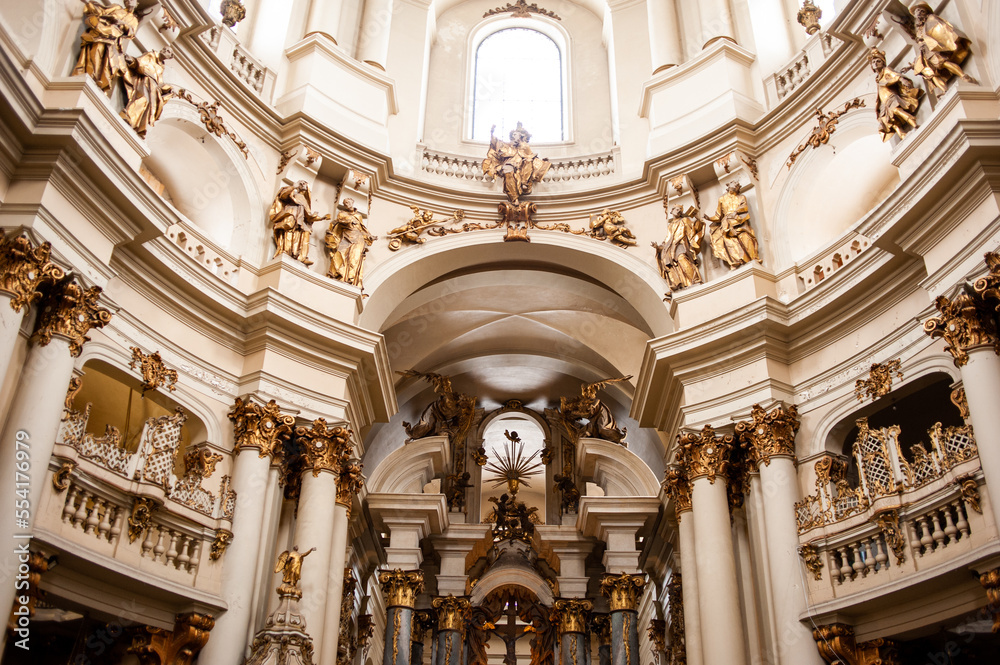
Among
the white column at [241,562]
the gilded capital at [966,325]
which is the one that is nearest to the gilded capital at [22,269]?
the white column at [241,562]

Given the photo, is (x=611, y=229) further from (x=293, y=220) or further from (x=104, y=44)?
(x=104, y=44)

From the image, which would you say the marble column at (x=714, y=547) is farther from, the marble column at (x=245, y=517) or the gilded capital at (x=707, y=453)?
the marble column at (x=245, y=517)

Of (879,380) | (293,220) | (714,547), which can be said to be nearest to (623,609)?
(714,547)

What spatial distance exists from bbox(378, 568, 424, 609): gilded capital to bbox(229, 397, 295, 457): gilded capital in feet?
17.2

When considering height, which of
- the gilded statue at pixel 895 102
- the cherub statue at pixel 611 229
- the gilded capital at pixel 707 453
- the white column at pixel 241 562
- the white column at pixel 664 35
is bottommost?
the white column at pixel 241 562

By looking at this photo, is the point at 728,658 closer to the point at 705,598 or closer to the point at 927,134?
the point at 705,598

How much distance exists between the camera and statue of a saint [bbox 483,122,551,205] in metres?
14.1

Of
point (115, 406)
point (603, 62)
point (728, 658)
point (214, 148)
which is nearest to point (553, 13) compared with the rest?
point (603, 62)

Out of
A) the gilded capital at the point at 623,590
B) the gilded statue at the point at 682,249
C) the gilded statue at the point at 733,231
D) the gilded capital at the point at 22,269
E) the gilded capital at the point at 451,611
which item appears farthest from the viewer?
the gilded capital at the point at 451,611

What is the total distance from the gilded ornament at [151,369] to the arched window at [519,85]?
8.12 metres

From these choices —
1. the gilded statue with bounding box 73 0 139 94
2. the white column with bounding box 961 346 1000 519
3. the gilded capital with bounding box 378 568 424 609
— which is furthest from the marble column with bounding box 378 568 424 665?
the white column with bounding box 961 346 1000 519

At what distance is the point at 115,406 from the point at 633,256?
24.1 ft

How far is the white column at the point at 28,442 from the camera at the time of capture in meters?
7.03

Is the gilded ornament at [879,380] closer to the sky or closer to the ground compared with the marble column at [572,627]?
closer to the sky
